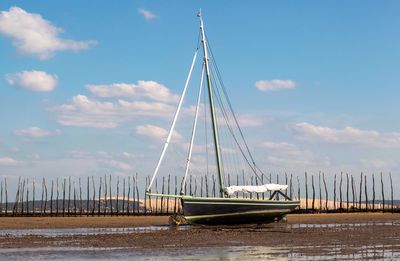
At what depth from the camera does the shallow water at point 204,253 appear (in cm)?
2125

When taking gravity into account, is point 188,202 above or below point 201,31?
below

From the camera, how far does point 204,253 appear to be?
2308 cm

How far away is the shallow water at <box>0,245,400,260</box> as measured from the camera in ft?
69.7

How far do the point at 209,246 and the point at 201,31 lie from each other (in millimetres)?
24795

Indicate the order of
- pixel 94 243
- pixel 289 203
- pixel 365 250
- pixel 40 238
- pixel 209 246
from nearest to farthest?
1. pixel 365 250
2. pixel 209 246
3. pixel 94 243
4. pixel 40 238
5. pixel 289 203

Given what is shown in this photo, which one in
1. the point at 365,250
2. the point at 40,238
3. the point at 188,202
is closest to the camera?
the point at 365,250

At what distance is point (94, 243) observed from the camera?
2838 cm

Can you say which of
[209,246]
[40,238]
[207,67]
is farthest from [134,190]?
[209,246]

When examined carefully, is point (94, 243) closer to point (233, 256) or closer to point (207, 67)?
point (233, 256)

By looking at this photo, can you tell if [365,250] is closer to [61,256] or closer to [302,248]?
[302,248]

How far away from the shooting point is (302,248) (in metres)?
24.4

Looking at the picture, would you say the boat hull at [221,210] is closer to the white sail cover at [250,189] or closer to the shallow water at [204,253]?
the white sail cover at [250,189]

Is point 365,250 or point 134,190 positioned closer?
point 365,250

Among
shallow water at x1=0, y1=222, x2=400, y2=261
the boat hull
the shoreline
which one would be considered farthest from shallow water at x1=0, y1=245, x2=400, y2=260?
the shoreline
